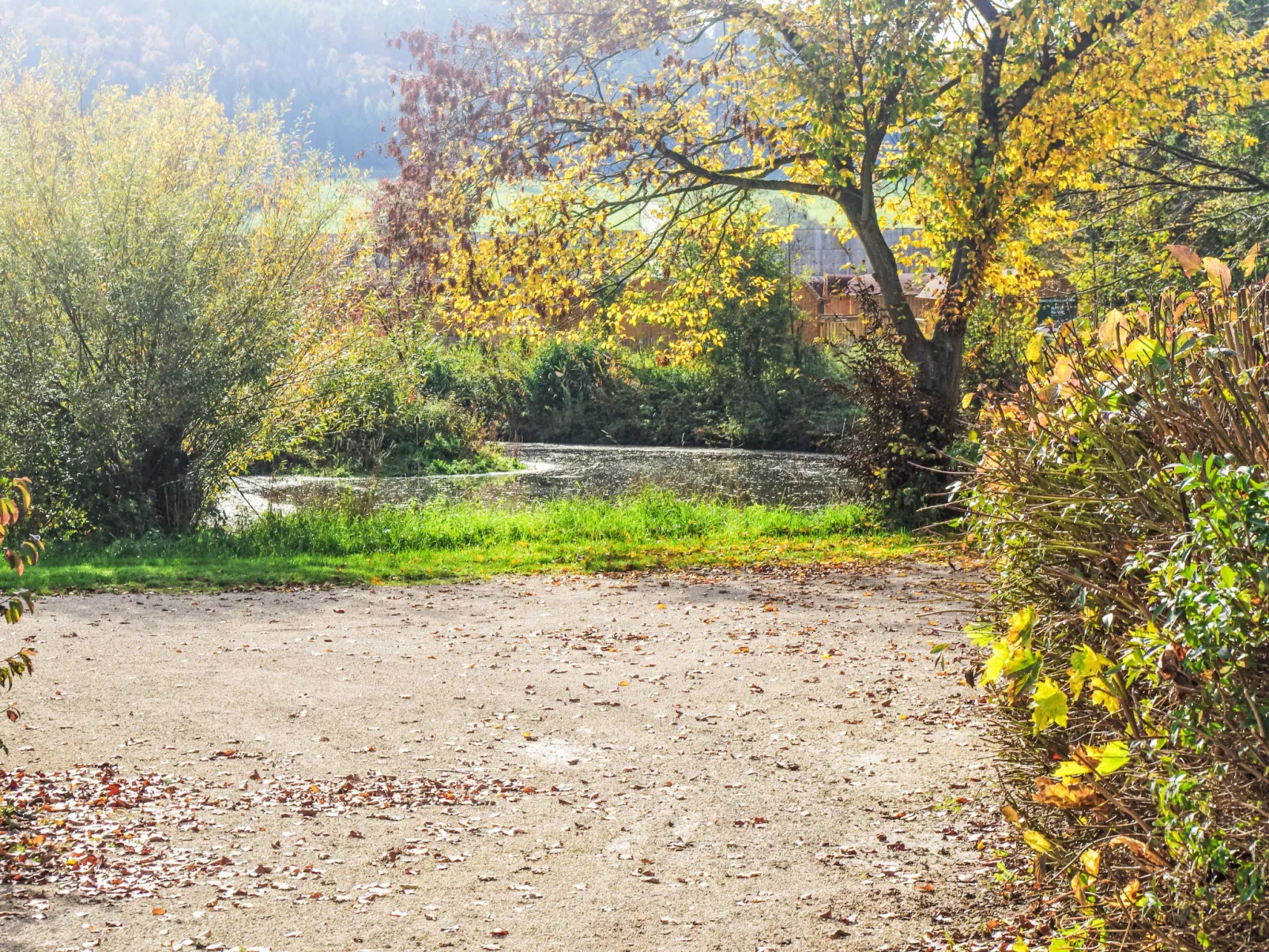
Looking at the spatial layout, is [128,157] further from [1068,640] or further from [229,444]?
[1068,640]

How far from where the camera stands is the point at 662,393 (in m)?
31.1

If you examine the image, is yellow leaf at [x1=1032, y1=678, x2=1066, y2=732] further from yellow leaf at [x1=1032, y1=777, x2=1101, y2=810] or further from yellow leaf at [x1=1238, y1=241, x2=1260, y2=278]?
yellow leaf at [x1=1238, y1=241, x2=1260, y2=278]

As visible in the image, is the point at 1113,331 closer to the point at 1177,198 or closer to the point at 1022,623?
the point at 1022,623

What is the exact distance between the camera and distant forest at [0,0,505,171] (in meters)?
171

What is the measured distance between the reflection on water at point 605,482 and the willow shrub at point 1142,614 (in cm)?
1166

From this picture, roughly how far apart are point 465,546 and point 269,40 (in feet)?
626

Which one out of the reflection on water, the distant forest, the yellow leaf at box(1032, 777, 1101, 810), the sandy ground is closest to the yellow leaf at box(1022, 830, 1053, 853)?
the yellow leaf at box(1032, 777, 1101, 810)

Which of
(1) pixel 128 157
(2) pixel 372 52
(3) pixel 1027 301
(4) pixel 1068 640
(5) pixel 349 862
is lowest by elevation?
(5) pixel 349 862

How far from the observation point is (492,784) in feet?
18.3

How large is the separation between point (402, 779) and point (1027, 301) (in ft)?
38.8

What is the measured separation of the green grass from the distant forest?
529 ft

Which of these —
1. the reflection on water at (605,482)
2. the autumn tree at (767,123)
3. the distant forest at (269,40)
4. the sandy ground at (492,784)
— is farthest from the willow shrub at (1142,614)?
the distant forest at (269,40)

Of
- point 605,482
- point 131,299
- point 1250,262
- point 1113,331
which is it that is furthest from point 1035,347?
point 605,482

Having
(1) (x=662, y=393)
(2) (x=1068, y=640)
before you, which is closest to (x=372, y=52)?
(1) (x=662, y=393)
